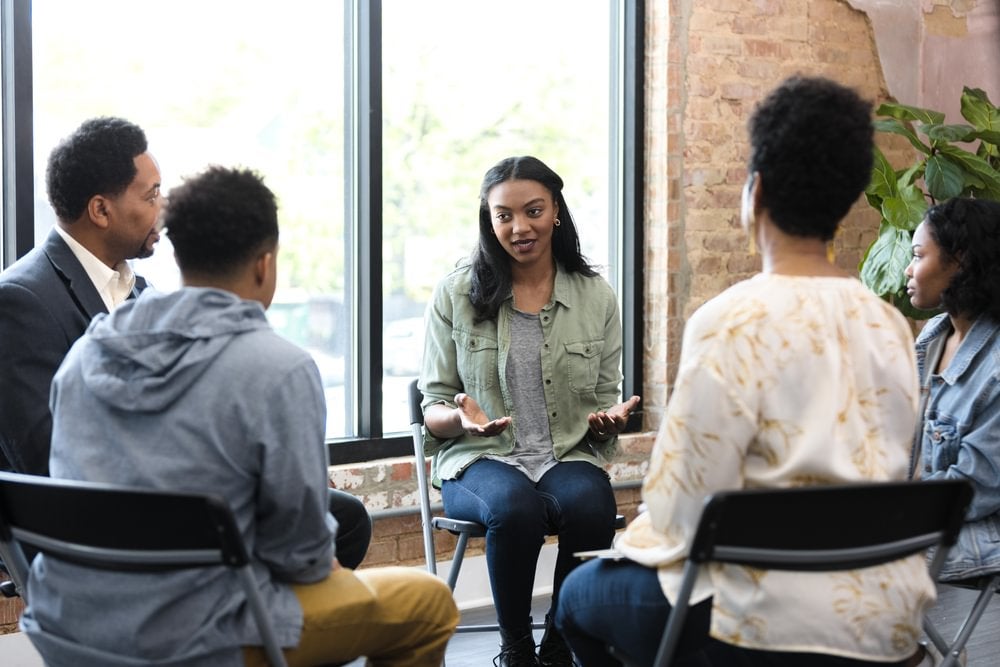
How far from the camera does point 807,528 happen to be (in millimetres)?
1657

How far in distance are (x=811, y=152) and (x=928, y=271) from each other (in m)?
1.19

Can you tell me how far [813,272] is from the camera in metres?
1.79

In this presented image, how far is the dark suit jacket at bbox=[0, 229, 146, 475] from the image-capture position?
7.47 ft

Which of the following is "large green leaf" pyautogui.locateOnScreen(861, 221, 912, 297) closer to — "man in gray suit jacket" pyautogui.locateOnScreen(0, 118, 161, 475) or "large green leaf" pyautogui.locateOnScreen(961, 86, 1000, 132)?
"large green leaf" pyautogui.locateOnScreen(961, 86, 1000, 132)

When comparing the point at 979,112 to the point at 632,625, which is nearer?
the point at 632,625

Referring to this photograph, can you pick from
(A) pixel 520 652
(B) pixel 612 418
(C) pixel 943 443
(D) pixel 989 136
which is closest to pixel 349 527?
(A) pixel 520 652

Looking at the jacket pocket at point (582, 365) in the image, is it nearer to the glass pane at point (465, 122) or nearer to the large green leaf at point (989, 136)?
the glass pane at point (465, 122)

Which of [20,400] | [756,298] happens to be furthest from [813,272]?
[20,400]

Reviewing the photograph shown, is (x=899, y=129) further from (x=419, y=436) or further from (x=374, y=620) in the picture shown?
(x=374, y=620)

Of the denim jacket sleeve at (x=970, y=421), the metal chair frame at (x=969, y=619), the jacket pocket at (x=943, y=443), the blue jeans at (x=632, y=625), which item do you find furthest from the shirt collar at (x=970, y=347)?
the blue jeans at (x=632, y=625)

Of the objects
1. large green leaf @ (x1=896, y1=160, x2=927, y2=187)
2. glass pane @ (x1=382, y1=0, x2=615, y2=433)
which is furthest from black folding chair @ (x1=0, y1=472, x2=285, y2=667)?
large green leaf @ (x1=896, y1=160, x2=927, y2=187)

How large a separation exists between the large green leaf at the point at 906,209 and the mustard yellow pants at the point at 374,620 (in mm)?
2565

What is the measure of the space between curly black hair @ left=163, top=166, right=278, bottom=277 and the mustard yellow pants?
1.76ft

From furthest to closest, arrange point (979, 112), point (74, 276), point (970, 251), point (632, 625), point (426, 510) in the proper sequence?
point (979, 112), point (426, 510), point (970, 251), point (74, 276), point (632, 625)
